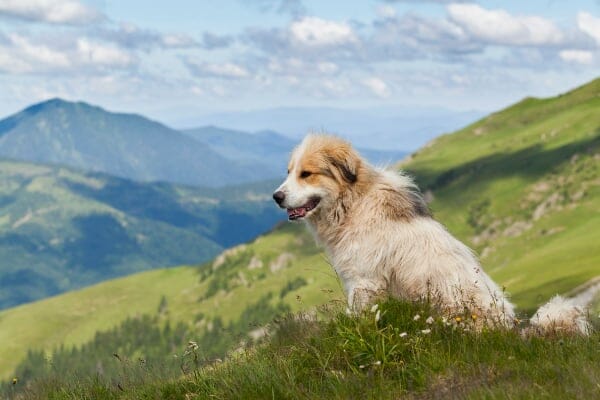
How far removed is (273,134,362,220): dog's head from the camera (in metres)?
11.0

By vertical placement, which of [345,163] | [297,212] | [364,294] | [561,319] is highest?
[345,163]

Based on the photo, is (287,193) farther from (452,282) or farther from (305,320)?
(452,282)

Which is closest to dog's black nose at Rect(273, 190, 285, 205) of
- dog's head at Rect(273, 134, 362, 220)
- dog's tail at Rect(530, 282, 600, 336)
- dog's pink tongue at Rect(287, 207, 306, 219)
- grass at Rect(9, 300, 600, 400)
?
dog's head at Rect(273, 134, 362, 220)

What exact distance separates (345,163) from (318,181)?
0.52m

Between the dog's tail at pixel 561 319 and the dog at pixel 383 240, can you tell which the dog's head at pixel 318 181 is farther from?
the dog's tail at pixel 561 319

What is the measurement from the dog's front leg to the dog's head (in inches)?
66.5

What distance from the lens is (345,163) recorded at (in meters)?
11.0

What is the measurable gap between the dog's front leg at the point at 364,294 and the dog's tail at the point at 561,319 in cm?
206

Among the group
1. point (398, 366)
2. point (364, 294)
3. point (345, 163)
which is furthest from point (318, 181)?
point (398, 366)

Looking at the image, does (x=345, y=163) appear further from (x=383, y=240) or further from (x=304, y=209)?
(x=383, y=240)

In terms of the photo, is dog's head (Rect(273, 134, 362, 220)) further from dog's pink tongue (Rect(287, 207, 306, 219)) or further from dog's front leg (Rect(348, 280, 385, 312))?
dog's front leg (Rect(348, 280, 385, 312))

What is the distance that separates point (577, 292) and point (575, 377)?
82.8 meters

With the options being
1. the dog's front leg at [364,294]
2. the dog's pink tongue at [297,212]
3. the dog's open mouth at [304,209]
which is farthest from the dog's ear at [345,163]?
the dog's front leg at [364,294]

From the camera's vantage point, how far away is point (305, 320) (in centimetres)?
1089
